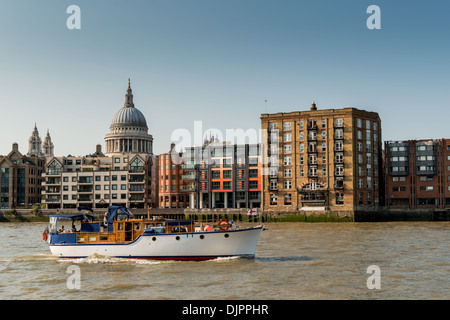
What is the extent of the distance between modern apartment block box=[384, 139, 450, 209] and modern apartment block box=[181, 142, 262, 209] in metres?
31.8

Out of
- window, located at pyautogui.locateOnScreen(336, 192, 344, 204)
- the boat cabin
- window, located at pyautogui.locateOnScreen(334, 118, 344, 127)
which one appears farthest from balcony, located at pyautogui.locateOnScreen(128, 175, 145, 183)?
the boat cabin

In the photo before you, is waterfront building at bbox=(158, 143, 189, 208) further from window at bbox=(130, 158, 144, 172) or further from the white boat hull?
the white boat hull

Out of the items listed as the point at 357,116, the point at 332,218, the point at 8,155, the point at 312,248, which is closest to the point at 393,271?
the point at 312,248

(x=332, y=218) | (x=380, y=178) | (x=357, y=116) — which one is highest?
(x=357, y=116)

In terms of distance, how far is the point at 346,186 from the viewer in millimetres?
119000

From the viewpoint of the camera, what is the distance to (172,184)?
14475cm

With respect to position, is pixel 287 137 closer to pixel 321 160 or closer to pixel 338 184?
pixel 321 160

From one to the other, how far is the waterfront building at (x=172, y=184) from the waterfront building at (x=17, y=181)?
41925 mm

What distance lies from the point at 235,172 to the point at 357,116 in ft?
108

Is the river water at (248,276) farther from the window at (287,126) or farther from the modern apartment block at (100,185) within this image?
the modern apartment block at (100,185)

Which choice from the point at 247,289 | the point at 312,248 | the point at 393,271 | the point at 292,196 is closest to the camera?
the point at 247,289

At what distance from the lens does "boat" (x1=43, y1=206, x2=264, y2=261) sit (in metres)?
40.5

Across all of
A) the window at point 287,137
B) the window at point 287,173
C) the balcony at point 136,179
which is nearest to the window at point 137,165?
the balcony at point 136,179
